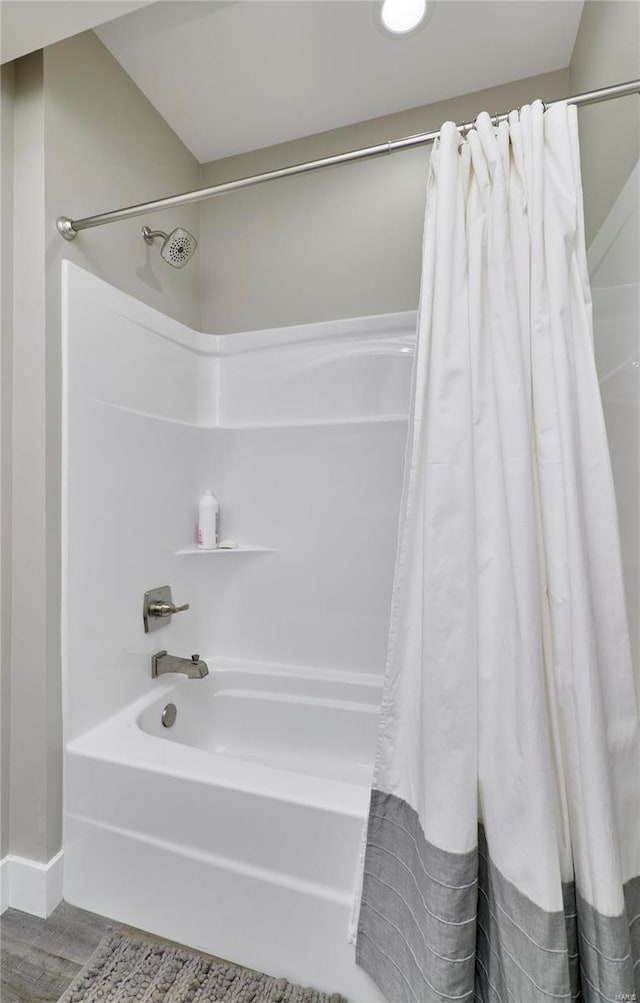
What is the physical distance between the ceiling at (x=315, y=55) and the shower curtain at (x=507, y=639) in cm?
83

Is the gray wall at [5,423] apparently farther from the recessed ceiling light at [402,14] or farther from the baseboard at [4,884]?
the recessed ceiling light at [402,14]

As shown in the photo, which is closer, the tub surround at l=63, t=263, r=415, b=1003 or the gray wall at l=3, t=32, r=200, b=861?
the tub surround at l=63, t=263, r=415, b=1003

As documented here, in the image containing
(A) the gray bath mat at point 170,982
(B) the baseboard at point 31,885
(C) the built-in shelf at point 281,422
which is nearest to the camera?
(A) the gray bath mat at point 170,982

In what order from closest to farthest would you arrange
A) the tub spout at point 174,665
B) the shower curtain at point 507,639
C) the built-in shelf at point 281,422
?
→ the shower curtain at point 507,639
the tub spout at point 174,665
the built-in shelf at point 281,422

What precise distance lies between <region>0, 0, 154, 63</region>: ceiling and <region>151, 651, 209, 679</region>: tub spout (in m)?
1.75

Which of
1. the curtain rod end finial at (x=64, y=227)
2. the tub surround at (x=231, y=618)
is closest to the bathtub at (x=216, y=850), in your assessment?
the tub surround at (x=231, y=618)

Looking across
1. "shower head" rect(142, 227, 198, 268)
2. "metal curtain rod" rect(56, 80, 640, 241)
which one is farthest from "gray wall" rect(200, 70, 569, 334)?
"metal curtain rod" rect(56, 80, 640, 241)

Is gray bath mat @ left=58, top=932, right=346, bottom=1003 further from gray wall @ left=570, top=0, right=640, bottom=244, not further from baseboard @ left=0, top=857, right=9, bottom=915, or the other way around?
gray wall @ left=570, top=0, right=640, bottom=244

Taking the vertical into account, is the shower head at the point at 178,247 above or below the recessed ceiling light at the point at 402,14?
below

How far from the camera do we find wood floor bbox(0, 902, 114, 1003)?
1.11 meters

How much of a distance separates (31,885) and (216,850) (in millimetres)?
583

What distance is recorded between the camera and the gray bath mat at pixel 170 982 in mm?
1073

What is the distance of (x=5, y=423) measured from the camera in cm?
134

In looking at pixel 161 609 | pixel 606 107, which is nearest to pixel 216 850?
pixel 161 609
